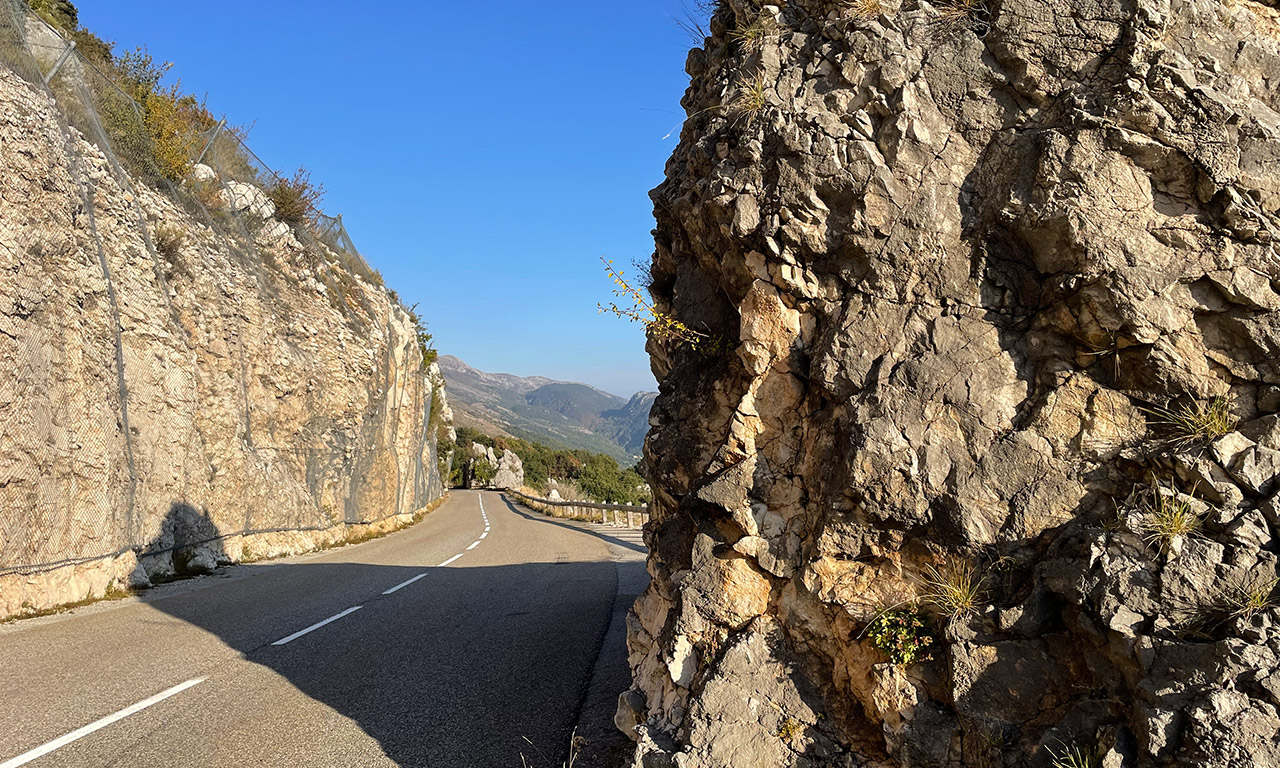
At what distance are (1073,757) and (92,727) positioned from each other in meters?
6.35

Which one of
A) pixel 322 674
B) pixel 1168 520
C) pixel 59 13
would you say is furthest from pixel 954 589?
pixel 59 13

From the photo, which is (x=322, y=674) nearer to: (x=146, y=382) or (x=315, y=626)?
(x=315, y=626)

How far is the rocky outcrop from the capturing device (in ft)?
34.4

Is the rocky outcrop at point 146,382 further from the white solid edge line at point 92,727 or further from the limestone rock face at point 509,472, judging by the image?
the limestone rock face at point 509,472

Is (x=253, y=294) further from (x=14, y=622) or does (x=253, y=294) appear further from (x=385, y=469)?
(x=14, y=622)

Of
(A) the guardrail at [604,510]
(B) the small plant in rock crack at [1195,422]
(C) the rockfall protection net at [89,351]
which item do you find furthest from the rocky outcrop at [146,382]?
(B) the small plant in rock crack at [1195,422]

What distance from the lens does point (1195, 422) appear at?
10.9 ft

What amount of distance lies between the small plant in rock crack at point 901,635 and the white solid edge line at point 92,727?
5.42 m

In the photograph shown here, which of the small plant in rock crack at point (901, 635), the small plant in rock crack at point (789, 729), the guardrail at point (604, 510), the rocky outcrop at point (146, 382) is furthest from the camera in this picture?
the guardrail at point (604, 510)

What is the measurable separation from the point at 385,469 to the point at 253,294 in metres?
9.80

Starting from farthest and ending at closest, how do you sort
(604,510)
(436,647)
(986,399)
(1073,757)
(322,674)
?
(604,510), (436,647), (322,674), (986,399), (1073,757)

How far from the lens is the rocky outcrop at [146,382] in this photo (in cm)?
1048

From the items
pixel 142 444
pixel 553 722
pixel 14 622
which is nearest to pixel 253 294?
pixel 142 444

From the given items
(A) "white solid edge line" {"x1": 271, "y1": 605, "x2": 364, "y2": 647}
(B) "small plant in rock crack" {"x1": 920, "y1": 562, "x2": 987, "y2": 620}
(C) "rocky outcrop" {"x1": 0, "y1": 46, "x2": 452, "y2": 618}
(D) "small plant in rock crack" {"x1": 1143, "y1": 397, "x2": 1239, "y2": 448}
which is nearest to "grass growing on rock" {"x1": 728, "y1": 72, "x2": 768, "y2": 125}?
(D) "small plant in rock crack" {"x1": 1143, "y1": 397, "x2": 1239, "y2": 448}
